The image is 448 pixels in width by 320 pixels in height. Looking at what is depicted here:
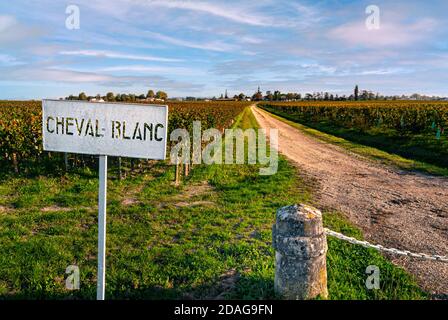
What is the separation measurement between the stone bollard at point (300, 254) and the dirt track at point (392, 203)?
5.65ft

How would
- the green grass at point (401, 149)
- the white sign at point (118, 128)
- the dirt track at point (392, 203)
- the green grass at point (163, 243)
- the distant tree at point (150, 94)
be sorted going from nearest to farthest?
the white sign at point (118, 128) → the green grass at point (163, 243) → the dirt track at point (392, 203) → the green grass at point (401, 149) → the distant tree at point (150, 94)

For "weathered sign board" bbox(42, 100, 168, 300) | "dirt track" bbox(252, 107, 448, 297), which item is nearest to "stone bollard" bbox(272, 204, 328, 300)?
"weathered sign board" bbox(42, 100, 168, 300)

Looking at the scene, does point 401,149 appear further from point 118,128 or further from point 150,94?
point 150,94

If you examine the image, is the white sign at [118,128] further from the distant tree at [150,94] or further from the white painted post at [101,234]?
the distant tree at [150,94]

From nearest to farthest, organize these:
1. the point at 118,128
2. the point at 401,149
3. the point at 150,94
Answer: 1. the point at 118,128
2. the point at 401,149
3. the point at 150,94

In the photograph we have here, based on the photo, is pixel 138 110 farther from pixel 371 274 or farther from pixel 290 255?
pixel 371 274

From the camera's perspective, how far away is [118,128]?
3.66 meters

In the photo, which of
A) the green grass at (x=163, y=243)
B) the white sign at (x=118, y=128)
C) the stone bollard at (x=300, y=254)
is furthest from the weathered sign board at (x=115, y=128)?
the stone bollard at (x=300, y=254)

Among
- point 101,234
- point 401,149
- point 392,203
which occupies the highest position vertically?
point 401,149

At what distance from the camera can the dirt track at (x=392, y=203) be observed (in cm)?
531

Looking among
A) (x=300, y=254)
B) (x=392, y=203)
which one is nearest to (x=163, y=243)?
(x=300, y=254)

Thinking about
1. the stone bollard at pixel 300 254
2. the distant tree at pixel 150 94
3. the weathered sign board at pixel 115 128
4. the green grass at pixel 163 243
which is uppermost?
the distant tree at pixel 150 94

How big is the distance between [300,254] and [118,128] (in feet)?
7.68
